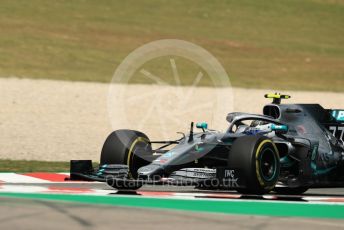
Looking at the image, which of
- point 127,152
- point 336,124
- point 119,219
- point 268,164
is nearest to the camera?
point 119,219

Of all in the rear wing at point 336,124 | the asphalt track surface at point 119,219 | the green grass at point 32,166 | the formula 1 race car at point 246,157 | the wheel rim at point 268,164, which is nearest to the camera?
the asphalt track surface at point 119,219

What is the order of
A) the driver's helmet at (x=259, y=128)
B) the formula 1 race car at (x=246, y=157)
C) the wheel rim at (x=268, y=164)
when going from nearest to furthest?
1. the formula 1 race car at (x=246, y=157)
2. the wheel rim at (x=268, y=164)
3. the driver's helmet at (x=259, y=128)

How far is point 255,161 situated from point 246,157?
0.44 feet

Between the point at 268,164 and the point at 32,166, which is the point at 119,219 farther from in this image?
the point at 32,166

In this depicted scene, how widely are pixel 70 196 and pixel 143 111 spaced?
1652 cm

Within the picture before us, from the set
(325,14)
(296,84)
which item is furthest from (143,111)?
(325,14)

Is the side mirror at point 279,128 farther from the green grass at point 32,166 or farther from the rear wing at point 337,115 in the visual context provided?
the green grass at point 32,166

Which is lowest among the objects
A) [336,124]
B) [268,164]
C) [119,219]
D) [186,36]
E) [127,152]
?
[119,219]

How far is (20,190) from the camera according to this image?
12102 millimetres

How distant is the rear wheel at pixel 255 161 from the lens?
38.6 ft

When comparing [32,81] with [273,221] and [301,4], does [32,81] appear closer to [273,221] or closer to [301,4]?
[273,221]

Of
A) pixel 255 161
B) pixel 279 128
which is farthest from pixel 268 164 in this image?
pixel 279 128

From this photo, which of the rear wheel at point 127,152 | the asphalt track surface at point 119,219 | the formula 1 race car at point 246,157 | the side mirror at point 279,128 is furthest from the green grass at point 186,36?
the asphalt track surface at point 119,219

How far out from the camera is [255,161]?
1177cm
